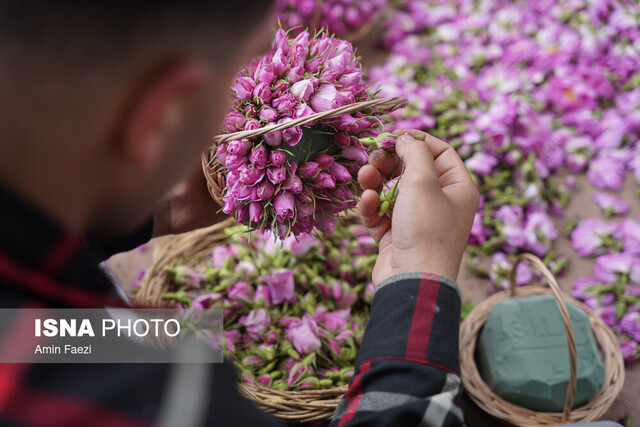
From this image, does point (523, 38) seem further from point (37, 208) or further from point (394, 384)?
point (37, 208)

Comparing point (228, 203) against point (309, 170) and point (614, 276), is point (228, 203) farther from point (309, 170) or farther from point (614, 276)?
point (614, 276)

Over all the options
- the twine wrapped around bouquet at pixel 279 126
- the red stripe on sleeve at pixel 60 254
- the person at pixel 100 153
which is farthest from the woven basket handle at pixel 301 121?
the red stripe on sleeve at pixel 60 254

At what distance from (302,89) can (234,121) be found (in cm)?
12

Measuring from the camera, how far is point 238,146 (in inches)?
29.3

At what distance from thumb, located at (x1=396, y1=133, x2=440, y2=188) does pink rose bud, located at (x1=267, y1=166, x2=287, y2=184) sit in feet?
0.59

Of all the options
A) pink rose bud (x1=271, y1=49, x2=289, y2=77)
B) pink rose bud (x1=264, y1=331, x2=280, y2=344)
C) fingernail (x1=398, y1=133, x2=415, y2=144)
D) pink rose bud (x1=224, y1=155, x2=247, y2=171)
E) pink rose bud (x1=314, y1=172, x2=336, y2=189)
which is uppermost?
pink rose bud (x1=271, y1=49, x2=289, y2=77)

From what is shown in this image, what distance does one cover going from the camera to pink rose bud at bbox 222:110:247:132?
0.78 meters

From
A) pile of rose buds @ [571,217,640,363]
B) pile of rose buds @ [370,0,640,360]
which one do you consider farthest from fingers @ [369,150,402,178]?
pile of rose buds @ [571,217,640,363]

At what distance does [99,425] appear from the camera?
38 cm

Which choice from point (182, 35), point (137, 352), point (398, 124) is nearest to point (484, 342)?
point (398, 124)

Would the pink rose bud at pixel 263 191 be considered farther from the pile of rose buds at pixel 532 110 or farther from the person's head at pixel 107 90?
the pile of rose buds at pixel 532 110

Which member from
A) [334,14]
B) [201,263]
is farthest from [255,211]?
[334,14]

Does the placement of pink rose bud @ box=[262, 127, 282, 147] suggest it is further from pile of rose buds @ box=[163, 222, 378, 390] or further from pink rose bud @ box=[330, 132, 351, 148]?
pile of rose buds @ box=[163, 222, 378, 390]

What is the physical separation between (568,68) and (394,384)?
1.59 m
